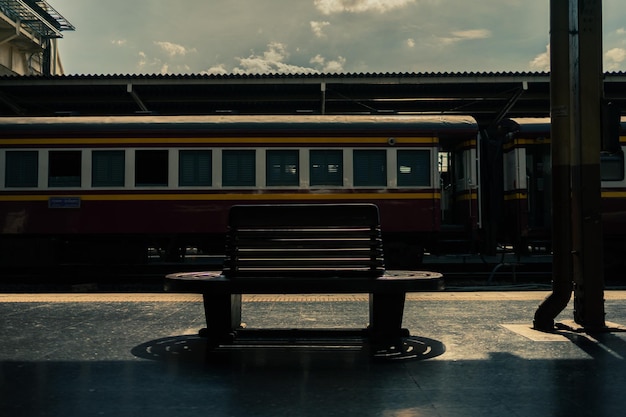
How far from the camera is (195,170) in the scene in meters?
12.5

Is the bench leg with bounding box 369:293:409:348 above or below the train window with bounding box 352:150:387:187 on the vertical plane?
below

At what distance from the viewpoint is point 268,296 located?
8.30 metres

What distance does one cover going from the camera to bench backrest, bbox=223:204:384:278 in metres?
4.64

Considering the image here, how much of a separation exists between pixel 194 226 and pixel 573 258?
327 inches

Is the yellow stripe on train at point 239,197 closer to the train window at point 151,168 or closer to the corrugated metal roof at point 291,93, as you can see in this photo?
the train window at point 151,168

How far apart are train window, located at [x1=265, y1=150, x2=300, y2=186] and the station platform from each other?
20.3 ft

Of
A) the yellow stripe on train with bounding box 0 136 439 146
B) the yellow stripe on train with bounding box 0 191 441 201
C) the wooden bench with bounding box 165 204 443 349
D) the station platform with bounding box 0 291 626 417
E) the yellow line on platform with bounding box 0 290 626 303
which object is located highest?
the yellow stripe on train with bounding box 0 136 439 146

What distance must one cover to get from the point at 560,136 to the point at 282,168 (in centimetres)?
738

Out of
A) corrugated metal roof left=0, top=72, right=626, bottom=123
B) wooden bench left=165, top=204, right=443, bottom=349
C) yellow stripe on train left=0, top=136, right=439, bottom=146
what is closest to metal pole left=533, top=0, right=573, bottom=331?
wooden bench left=165, top=204, right=443, bottom=349

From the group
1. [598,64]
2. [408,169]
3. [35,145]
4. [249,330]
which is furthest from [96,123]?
[598,64]

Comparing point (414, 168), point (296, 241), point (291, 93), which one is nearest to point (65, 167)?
point (414, 168)

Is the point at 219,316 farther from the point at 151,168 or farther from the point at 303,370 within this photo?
the point at 151,168

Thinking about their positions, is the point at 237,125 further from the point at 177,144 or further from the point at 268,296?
the point at 268,296

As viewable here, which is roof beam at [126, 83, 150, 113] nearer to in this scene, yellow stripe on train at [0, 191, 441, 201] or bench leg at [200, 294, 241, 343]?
yellow stripe on train at [0, 191, 441, 201]
